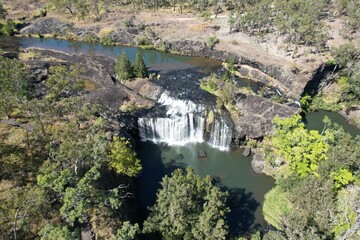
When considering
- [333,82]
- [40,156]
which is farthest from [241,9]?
[40,156]

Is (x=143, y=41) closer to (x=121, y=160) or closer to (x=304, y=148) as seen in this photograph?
(x=121, y=160)

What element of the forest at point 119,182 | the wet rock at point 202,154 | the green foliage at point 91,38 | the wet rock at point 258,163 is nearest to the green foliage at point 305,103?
the forest at point 119,182

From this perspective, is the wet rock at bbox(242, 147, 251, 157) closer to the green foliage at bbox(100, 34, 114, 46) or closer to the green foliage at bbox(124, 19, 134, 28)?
the green foliage at bbox(100, 34, 114, 46)

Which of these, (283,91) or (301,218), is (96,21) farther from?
(301,218)

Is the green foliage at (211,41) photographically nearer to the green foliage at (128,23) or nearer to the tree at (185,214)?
the green foliage at (128,23)

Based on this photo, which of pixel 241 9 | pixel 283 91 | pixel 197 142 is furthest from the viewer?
pixel 241 9
